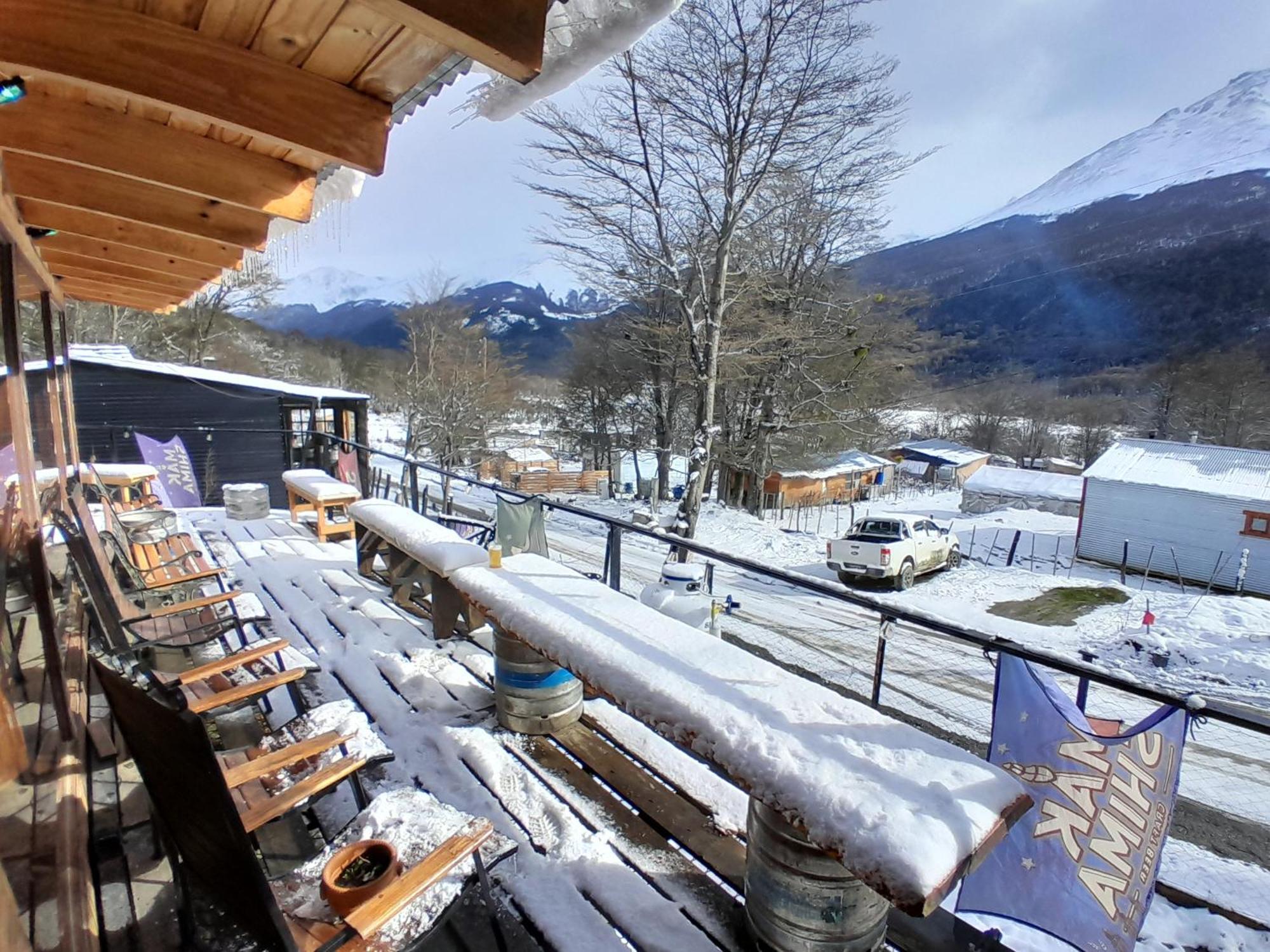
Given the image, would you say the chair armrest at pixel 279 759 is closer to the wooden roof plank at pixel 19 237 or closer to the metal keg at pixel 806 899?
the metal keg at pixel 806 899

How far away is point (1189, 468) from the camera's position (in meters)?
23.1

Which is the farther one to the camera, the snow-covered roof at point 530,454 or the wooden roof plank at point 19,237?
the snow-covered roof at point 530,454

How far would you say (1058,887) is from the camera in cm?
175

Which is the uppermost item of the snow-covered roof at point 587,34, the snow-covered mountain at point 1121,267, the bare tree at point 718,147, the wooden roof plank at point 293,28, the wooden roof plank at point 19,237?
the snow-covered mountain at point 1121,267

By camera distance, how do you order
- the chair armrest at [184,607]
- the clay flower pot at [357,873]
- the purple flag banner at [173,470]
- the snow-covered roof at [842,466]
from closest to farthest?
the clay flower pot at [357,873] < the chair armrest at [184,607] < the purple flag banner at [173,470] < the snow-covered roof at [842,466]

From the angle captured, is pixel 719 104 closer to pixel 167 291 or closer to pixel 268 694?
pixel 167 291

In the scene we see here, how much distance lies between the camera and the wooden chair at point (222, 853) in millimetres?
1077

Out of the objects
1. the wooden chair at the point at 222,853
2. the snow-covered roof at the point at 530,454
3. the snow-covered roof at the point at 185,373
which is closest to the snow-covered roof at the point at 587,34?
the wooden chair at the point at 222,853

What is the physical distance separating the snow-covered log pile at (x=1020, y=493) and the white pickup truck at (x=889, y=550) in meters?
20.0

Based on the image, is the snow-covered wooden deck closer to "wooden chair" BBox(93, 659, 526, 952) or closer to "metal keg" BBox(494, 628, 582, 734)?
"metal keg" BBox(494, 628, 582, 734)

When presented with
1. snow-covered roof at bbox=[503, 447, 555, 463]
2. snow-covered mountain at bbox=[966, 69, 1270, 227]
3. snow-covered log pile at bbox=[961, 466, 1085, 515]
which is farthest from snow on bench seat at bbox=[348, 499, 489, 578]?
snow-covered mountain at bbox=[966, 69, 1270, 227]

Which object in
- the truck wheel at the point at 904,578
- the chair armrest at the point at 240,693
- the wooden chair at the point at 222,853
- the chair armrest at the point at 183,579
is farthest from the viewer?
the truck wheel at the point at 904,578

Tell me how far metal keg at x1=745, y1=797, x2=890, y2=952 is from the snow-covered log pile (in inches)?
1479

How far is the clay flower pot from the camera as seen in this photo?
1391 mm
